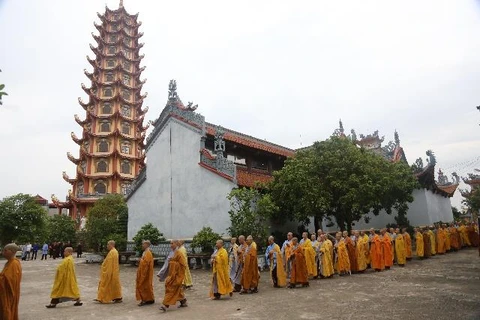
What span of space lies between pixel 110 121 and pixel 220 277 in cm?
4328

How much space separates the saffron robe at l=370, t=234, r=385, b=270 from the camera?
51.5ft

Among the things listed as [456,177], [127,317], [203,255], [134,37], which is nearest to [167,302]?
[127,317]

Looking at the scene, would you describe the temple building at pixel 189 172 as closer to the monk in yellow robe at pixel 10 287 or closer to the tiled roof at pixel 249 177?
the tiled roof at pixel 249 177

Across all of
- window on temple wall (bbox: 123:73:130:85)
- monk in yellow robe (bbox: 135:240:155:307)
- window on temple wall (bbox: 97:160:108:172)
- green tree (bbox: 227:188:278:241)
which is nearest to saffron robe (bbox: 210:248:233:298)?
monk in yellow robe (bbox: 135:240:155:307)

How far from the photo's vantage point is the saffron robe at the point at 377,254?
15.7m

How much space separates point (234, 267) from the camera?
1209 centimetres

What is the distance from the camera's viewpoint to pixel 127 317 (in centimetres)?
857

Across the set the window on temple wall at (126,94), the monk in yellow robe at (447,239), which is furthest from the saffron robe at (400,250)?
the window on temple wall at (126,94)

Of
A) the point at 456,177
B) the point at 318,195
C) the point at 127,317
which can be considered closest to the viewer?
the point at 127,317

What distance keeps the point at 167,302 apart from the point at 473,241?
23.8 metres

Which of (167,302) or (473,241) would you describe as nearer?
(167,302)

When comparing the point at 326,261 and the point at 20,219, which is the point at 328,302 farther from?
the point at 20,219

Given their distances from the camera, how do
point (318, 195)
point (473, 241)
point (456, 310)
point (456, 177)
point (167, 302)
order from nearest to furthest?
1. point (456, 310)
2. point (167, 302)
3. point (318, 195)
4. point (473, 241)
5. point (456, 177)

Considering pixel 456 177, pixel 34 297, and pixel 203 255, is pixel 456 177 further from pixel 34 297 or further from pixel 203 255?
pixel 34 297
